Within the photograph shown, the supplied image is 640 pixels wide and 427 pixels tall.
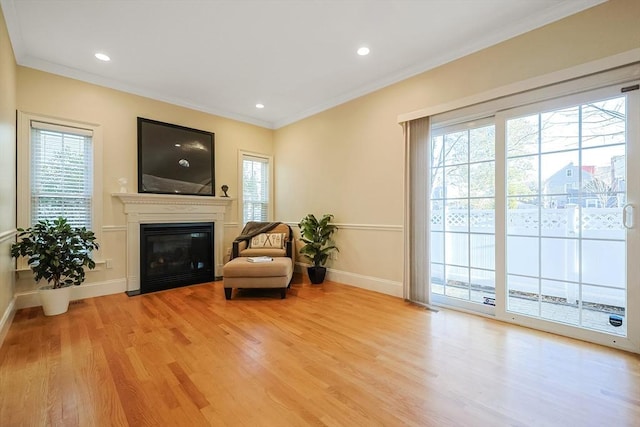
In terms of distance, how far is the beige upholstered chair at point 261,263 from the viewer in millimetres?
3609

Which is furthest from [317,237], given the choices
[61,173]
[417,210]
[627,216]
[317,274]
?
[61,173]

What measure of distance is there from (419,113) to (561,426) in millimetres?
3024

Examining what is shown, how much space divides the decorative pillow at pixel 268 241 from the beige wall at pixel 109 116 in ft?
5.99

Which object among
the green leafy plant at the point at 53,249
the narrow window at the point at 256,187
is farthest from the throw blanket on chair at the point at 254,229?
the green leafy plant at the point at 53,249

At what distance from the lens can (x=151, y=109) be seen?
4.20 meters

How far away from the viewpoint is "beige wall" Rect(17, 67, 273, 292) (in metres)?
3.36

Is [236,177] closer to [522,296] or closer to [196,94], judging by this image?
[196,94]

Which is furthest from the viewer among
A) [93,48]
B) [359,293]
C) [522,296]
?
[359,293]

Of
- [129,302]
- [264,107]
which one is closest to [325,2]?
[264,107]

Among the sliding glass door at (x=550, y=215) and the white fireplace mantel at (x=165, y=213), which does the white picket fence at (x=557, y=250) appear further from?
the white fireplace mantel at (x=165, y=213)

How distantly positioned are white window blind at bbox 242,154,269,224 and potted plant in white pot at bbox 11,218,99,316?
97.8 inches

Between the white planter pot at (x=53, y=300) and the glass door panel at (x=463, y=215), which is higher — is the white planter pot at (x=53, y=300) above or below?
below

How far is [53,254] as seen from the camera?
304cm

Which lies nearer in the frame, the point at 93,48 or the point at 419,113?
the point at 93,48
